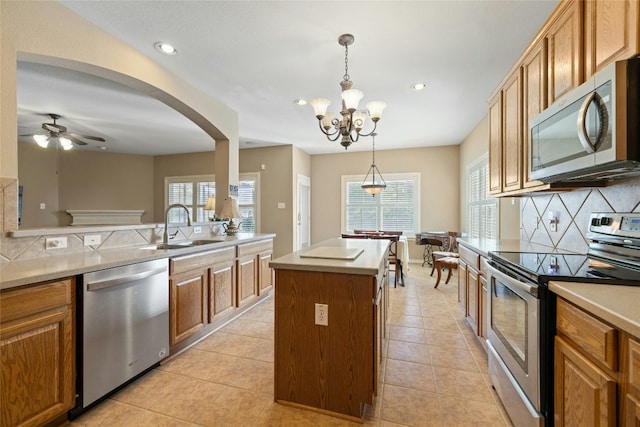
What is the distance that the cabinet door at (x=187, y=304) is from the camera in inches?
87.2

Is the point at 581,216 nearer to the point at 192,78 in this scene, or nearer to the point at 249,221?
the point at 192,78

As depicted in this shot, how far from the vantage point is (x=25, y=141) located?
5672 mm

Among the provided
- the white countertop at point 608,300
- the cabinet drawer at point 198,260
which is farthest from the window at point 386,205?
the white countertop at point 608,300

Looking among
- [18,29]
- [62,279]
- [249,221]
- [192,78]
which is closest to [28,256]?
[62,279]

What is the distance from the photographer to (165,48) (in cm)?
245

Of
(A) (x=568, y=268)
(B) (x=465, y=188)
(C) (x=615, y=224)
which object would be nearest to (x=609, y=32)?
(C) (x=615, y=224)

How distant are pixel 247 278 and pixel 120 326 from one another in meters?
1.51

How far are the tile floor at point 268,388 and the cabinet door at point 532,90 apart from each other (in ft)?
4.90

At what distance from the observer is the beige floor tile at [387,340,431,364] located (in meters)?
2.26

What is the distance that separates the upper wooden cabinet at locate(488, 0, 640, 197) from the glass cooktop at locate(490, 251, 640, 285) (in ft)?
1.72

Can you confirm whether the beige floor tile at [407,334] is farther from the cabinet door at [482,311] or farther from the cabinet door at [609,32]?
the cabinet door at [609,32]

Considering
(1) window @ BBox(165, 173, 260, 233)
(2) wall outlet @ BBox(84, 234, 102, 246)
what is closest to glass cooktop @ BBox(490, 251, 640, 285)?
(2) wall outlet @ BBox(84, 234, 102, 246)

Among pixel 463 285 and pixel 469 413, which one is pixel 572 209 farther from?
pixel 469 413

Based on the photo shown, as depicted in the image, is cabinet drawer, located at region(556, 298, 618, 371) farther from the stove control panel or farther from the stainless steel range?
the stove control panel
